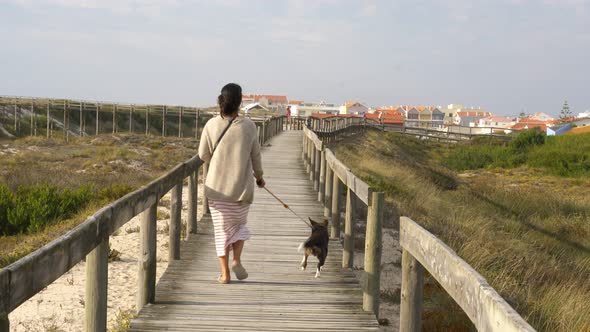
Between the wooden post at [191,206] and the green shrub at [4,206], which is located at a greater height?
the wooden post at [191,206]

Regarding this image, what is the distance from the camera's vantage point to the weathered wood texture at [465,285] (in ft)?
7.89

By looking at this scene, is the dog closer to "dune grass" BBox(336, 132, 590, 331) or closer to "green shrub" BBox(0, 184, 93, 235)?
"dune grass" BBox(336, 132, 590, 331)

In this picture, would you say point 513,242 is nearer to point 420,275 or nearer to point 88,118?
point 420,275

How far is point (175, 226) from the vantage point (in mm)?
6684

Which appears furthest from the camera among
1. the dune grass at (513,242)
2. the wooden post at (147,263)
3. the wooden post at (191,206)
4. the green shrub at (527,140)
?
the green shrub at (527,140)

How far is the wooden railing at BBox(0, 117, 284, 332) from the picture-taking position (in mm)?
2619

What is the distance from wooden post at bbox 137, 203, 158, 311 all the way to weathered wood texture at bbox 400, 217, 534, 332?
6.73ft

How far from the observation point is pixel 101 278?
3967 millimetres

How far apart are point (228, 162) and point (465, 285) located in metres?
3.18

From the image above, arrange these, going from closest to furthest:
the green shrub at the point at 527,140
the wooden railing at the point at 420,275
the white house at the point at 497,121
→ the wooden railing at the point at 420,275 < the green shrub at the point at 527,140 < the white house at the point at 497,121

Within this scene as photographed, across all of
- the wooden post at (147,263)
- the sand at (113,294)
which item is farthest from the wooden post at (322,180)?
the wooden post at (147,263)

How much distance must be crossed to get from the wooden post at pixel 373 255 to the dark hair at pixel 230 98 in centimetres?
138

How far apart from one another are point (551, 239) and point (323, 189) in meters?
5.36

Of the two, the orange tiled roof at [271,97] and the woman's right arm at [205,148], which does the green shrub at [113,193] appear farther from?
the orange tiled roof at [271,97]
